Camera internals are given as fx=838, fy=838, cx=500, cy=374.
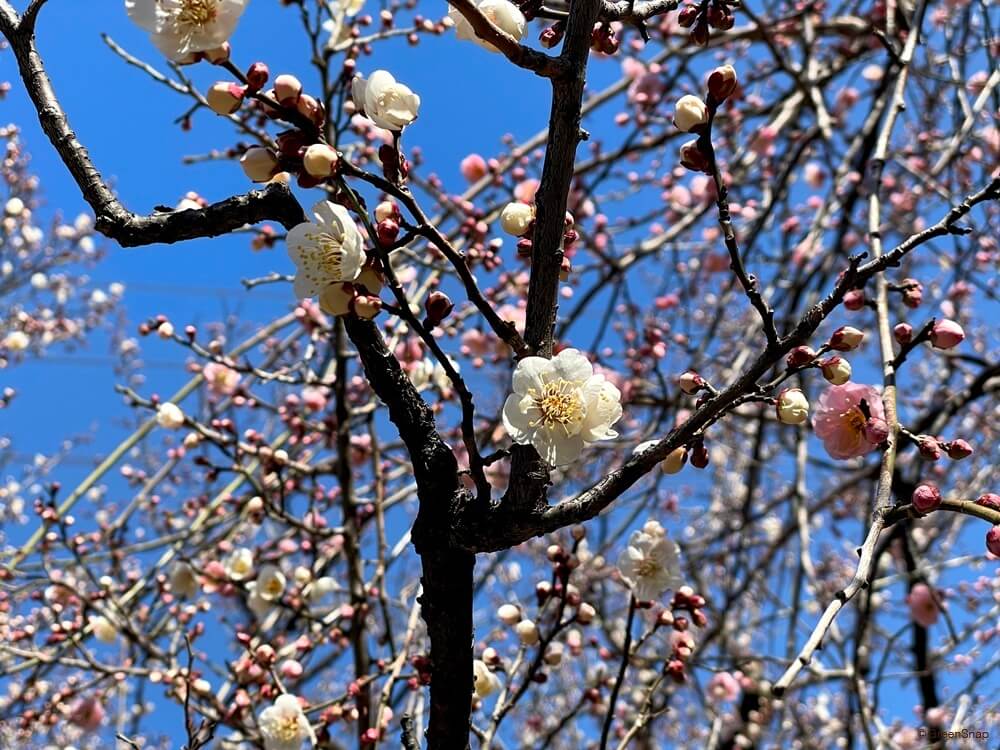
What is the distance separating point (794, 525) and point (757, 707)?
0.88 meters

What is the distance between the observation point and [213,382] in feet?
8.33

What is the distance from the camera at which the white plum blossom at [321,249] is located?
898mm

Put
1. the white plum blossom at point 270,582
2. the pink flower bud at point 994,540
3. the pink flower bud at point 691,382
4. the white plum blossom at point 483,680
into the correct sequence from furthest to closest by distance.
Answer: the white plum blossom at point 270,582 < the white plum blossom at point 483,680 < the pink flower bud at point 691,382 < the pink flower bud at point 994,540

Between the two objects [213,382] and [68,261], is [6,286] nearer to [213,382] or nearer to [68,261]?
[68,261]

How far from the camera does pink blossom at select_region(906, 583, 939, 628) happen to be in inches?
103

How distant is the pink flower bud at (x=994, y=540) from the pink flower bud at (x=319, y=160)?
80 cm

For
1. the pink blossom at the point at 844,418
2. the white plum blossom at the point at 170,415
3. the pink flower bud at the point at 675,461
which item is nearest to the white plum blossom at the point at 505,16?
the pink flower bud at the point at 675,461

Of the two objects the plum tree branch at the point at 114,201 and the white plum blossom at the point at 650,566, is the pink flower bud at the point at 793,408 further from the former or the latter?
the plum tree branch at the point at 114,201

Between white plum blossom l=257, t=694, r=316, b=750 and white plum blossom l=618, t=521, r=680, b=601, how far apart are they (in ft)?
2.13

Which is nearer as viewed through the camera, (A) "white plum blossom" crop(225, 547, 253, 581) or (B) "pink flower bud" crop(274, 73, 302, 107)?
(B) "pink flower bud" crop(274, 73, 302, 107)

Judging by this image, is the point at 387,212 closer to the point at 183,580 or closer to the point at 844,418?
the point at 844,418

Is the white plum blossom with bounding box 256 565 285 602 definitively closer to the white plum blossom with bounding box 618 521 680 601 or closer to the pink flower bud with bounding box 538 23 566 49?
the white plum blossom with bounding box 618 521 680 601

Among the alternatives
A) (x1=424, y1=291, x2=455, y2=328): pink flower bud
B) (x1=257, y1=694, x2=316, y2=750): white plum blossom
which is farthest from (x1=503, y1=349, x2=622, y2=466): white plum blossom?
(x1=257, y1=694, x2=316, y2=750): white plum blossom

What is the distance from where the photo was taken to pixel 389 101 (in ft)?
3.19
